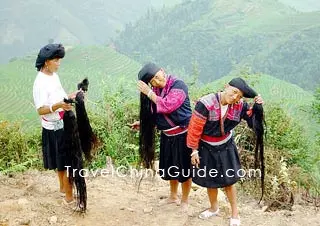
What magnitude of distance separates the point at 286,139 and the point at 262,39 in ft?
232

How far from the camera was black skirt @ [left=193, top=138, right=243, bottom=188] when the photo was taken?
3.64m

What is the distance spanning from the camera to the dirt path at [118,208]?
12.6 feet

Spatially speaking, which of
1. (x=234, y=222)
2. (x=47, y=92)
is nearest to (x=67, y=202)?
(x=47, y=92)

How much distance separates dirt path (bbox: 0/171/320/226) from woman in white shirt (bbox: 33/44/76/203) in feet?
1.21

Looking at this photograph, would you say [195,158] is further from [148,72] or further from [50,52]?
[50,52]

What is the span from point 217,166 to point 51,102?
1.47 m

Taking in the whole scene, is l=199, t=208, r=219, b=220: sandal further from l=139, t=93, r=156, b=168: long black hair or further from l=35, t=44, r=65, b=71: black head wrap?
l=35, t=44, r=65, b=71: black head wrap

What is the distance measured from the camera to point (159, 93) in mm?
3760

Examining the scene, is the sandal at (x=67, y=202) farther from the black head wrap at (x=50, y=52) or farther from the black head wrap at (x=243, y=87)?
the black head wrap at (x=243, y=87)

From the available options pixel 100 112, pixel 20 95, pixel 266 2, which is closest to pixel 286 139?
pixel 100 112

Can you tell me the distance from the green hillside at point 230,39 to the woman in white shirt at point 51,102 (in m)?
55.0

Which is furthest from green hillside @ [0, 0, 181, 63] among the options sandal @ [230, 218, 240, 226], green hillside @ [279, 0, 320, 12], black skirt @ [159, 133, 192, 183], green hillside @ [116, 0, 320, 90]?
sandal @ [230, 218, 240, 226]

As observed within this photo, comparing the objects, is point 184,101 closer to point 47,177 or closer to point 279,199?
point 279,199

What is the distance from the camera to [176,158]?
3869 mm
